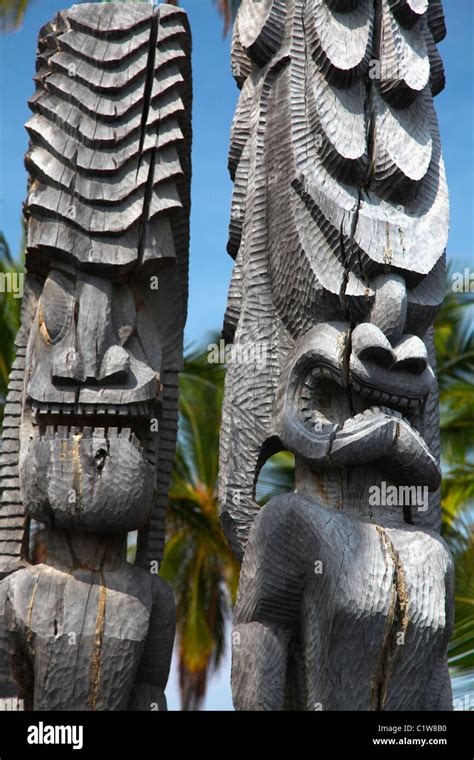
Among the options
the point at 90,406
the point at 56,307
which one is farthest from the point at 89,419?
the point at 56,307

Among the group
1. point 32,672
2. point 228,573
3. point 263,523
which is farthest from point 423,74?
point 228,573

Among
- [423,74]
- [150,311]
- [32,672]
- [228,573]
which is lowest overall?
[228,573]

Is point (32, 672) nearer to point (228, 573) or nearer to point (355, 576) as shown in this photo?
point (355, 576)

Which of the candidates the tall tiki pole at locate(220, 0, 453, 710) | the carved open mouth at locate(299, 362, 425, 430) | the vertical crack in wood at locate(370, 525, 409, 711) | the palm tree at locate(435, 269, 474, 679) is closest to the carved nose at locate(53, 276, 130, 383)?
the tall tiki pole at locate(220, 0, 453, 710)

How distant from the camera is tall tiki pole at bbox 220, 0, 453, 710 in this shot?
3.48 m

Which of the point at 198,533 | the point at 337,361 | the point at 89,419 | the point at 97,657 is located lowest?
the point at 198,533

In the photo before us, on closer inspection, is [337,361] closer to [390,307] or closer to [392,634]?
[390,307]

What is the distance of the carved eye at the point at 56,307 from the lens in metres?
4.09

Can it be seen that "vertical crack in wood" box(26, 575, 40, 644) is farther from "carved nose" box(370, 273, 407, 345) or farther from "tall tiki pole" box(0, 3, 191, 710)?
"carved nose" box(370, 273, 407, 345)

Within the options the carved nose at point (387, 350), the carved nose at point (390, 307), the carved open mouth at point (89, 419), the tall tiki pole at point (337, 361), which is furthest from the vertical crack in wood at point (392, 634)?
the carved open mouth at point (89, 419)

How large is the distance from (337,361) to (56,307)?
3.33 ft

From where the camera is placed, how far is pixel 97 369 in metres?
3.99
